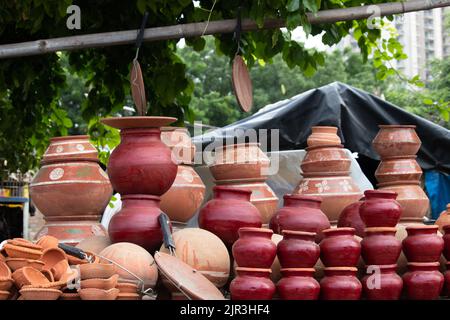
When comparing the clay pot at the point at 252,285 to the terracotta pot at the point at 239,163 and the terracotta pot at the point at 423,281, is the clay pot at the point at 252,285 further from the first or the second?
the terracotta pot at the point at 239,163

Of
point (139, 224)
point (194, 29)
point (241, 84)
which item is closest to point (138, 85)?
point (194, 29)

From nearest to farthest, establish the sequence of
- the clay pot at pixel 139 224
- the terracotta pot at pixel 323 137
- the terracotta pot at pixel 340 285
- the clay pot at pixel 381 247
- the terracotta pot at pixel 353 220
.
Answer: the terracotta pot at pixel 340 285 < the clay pot at pixel 381 247 < the clay pot at pixel 139 224 < the terracotta pot at pixel 353 220 < the terracotta pot at pixel 323 137

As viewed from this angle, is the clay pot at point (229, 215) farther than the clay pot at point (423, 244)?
Yes

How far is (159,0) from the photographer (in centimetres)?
431

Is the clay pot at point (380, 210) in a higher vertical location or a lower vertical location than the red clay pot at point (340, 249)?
higher

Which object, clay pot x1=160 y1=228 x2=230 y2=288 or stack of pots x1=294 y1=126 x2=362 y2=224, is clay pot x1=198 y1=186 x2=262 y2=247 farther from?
stack of pots x1=294 y1=126 x2=362 y2=224

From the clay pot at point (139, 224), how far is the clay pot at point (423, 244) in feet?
3.25

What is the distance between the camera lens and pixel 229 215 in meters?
2.99

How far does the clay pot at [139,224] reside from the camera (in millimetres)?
2936

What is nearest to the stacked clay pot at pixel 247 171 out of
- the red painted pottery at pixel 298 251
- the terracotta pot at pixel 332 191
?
the terracotta pot at pixel 332 191

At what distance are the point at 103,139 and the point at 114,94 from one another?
2.91 feet

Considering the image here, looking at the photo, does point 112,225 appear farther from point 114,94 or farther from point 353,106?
point 353,106

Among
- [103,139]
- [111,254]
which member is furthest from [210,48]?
[111,254]
